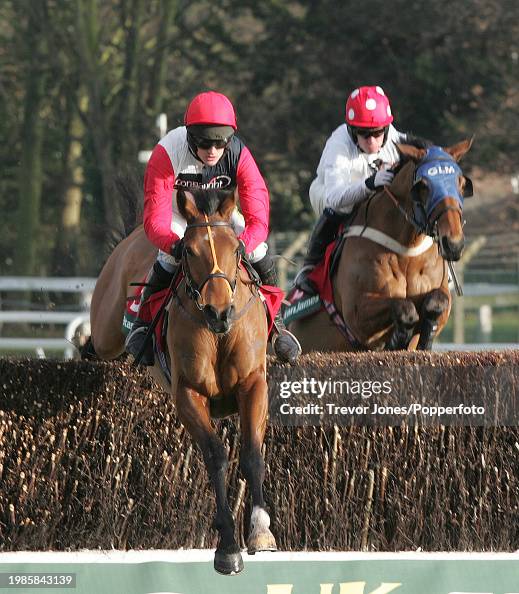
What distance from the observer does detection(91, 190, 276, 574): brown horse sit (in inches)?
210

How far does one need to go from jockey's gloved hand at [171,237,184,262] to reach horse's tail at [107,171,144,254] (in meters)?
2.76

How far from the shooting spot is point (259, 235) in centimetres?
601

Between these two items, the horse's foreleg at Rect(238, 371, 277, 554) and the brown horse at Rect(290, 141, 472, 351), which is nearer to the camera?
the horse's foreleg at Rect(238, 371, 277, 554)

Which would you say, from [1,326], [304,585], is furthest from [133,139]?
[304,585]

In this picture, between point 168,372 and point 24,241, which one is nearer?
point 168,372

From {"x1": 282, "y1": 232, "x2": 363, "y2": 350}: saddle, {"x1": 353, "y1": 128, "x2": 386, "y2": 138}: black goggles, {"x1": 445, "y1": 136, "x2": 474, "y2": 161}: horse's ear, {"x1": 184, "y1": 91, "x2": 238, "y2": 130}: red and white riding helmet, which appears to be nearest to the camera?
{"x1": 184, "y1": 91, "x2": 238, "y2": 130}: red and white riding helmet

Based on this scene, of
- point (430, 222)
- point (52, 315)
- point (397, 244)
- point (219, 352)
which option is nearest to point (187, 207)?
point (219, 352)

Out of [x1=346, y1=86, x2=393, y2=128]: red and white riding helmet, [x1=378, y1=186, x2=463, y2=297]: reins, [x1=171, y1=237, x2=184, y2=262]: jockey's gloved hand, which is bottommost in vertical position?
[x1=171, y1=237, x2=184, y2=262]: jockey's gloved hand

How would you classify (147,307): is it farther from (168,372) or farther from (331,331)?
(331,331)

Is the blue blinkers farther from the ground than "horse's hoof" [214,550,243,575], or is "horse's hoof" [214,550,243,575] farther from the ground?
the blue blinkers

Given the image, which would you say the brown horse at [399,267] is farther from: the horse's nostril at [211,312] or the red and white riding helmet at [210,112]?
the horse's nostril at [211,312]

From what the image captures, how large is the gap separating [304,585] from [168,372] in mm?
1179

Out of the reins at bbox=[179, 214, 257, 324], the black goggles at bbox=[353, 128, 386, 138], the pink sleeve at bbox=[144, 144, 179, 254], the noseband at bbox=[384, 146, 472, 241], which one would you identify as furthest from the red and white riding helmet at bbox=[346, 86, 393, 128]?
the reins at bbox=[179, 214, 257, 324]

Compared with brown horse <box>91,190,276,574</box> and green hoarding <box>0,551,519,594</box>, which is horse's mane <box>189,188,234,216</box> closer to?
brown horse <box>91,190,276,574</box>
